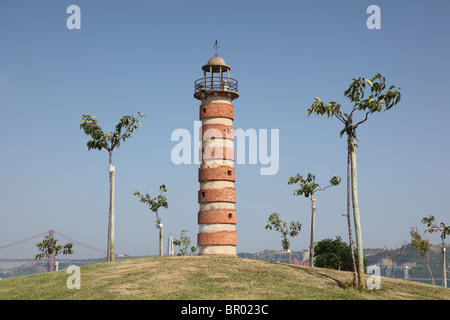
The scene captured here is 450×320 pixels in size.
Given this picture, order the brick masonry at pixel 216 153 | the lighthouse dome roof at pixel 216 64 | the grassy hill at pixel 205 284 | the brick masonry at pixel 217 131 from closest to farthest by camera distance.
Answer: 1. the grassy hill at pixel 205 284
2. the brick masonry at pixel 216 153
3. the brick masonry at pixel 217 131
4. the lighthouse dome roof at pixel 216 64

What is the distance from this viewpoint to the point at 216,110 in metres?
58.1

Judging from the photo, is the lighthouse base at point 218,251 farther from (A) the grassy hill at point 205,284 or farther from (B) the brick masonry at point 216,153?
(B) the brick masonry at point 216,153

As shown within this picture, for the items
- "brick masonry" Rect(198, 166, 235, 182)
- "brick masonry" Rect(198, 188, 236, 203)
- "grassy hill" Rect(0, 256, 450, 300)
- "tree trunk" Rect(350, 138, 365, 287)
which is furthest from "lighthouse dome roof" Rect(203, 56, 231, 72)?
"tree trunk" Rect(350, 138, 365, 287)

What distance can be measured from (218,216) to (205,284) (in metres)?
19.5

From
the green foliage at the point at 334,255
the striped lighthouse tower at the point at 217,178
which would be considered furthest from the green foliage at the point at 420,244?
the striped lighthouse tower at the point at 217,178

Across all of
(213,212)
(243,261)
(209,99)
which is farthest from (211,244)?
(209,99)

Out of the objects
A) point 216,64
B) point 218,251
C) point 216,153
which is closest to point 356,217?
point 218,251

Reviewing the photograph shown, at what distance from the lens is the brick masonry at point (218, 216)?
185 feet

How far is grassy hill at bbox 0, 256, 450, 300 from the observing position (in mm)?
34281

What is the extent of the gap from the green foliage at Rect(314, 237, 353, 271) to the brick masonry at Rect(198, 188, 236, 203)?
70.0 feet

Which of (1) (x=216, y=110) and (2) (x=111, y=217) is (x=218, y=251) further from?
(1) (x=216, y=110)

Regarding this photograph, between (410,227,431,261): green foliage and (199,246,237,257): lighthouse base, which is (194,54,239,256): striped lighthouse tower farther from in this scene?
(410,227,431,261): green foliage

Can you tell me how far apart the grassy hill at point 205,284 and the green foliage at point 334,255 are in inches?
980
